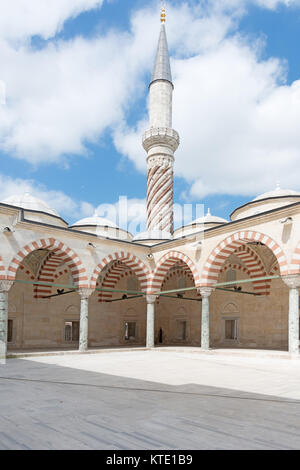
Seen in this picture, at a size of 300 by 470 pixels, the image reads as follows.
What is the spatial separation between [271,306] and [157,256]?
5.28 m

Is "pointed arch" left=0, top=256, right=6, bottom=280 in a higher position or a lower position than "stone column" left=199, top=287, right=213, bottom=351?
higher

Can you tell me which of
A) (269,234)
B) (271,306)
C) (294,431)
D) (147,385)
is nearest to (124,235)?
(271,306)

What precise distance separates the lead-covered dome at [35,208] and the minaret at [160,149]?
18.4ft

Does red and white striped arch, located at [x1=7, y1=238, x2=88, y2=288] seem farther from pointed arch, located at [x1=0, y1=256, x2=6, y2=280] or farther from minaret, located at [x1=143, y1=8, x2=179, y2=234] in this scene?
minaret, located at [x1=143, y1=8, x2=179, y2=234]

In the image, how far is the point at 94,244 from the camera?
47.7ft

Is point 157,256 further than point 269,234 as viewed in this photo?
Yes

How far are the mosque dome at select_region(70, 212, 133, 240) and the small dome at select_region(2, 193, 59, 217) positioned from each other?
5.23 ft

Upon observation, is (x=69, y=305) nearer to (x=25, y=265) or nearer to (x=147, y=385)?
(x=25, y=265)

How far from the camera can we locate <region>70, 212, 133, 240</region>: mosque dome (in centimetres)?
2011

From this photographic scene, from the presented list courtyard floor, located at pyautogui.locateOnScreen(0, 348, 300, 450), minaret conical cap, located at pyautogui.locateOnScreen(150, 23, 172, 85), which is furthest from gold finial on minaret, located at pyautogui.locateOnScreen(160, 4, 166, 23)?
courtyard floor, located at pyautogui.locateOnScreen(0, 348, 300, 450)

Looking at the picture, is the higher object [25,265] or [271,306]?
[25,265]

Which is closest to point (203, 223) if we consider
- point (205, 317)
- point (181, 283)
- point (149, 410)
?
point (181, 283)

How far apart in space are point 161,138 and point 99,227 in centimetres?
661

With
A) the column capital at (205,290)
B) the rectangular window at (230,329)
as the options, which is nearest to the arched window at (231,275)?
the rectangular window at (230,329)
